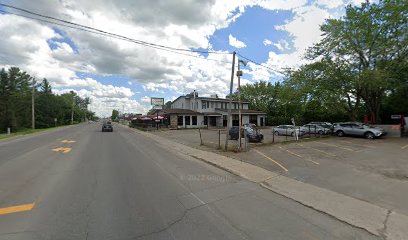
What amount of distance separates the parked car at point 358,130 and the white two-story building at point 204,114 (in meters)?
21.2

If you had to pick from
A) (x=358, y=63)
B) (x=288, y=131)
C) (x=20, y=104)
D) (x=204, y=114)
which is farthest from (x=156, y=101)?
(x=20, y=104)

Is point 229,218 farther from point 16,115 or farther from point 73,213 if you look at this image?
point 16,115

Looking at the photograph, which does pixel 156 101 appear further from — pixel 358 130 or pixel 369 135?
pixel 369 135

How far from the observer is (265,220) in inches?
170

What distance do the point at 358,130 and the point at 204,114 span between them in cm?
2645

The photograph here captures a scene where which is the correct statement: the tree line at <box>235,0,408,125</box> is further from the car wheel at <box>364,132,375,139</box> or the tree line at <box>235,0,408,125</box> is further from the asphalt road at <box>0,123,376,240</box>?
the asphalt road at <box>0,123,376,240</box>

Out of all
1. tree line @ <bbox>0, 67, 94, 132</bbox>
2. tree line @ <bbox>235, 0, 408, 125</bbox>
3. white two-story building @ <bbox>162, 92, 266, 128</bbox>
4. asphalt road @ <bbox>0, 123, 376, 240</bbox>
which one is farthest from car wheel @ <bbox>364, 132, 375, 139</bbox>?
tree line @ <bbox>0, 67, 94, 132</bbox>

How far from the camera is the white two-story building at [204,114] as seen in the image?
41.8 meters

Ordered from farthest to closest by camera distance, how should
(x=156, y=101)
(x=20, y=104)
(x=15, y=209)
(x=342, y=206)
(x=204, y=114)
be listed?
(x=20, y=104) → (x=156, y=101) → (x=204, y=114) → (x=342, y=206) → (x=15, y=209)

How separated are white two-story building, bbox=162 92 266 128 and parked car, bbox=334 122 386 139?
2125 cm

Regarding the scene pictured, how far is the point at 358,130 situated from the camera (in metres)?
22.4

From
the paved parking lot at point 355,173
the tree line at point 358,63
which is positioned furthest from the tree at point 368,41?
the paved parking lot at point 355,173

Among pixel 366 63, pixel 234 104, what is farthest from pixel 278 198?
pixel 234 104

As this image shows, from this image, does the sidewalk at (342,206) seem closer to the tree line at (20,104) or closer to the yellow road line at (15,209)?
the yellow road line at (15,209)
